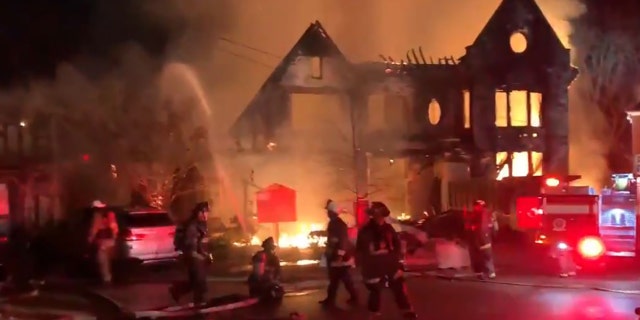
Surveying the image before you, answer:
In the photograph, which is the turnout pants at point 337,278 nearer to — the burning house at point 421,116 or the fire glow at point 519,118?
the burning house at point 421,116

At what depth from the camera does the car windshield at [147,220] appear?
15.2m

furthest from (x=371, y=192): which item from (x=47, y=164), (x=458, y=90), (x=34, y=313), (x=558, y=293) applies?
(x=34, y=313)

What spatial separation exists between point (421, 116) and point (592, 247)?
50.3 ft

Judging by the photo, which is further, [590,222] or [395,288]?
[590,222]

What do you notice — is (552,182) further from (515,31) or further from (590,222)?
(515,31)

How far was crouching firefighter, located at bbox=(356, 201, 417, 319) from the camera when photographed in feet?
32.1

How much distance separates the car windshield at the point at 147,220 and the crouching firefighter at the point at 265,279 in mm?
3881

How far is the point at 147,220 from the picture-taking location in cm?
1537

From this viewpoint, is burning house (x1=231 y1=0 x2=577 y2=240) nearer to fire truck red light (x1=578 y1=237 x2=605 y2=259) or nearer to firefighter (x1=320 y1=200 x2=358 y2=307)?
fire truck red light (x1=578 y1=237 x2=605 y2=259)

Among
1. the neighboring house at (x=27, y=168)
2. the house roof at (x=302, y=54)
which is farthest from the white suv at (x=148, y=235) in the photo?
the house roof at (x=302, y=54)

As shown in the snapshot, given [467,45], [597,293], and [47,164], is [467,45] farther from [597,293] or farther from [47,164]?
[597,293]

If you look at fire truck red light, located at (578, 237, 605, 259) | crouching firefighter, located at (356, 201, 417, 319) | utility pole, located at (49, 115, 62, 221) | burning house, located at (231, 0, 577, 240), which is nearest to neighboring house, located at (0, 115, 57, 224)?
utility pole, located at (49, 115, 62, 221)

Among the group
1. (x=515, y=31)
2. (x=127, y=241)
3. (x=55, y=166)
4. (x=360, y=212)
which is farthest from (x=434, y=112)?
(x=127, y=241)

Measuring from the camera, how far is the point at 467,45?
101 feet
